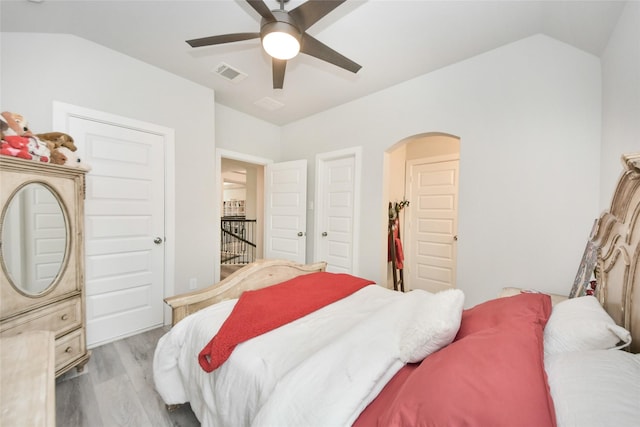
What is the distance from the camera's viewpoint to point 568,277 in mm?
2004

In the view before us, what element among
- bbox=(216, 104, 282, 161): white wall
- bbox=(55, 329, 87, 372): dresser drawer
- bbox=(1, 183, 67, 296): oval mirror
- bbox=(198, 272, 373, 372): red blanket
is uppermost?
bbox=(216, 104, 282, 161): white wall

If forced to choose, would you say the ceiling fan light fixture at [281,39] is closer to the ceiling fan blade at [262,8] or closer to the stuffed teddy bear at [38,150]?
the ceiling fan blade at [262,8]

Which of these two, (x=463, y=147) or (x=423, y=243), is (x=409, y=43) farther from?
(x=423, y=243)

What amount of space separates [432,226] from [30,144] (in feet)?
14.0

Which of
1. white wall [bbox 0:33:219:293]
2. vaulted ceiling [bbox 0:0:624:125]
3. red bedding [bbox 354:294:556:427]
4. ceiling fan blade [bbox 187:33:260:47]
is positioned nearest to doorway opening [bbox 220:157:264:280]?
white wall [bbox 0:33:219:293]

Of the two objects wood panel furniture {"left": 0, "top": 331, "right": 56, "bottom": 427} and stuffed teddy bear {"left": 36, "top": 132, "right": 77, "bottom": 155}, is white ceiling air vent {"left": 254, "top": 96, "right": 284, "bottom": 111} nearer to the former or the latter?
stuffed teddy bear {"left": 36, "top": 132, "right": 77, "bottom": 155}

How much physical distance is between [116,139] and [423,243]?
162 inches

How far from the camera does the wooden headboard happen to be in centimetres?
88

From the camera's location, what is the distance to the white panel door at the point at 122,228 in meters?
2.32

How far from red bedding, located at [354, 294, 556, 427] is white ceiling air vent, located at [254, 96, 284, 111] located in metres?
3.34

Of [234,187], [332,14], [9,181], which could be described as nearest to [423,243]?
[332,14]

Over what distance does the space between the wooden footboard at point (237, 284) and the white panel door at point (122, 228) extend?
1275 millimetres

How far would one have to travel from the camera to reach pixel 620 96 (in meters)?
1.53

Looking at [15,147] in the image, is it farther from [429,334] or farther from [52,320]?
[429,334]
